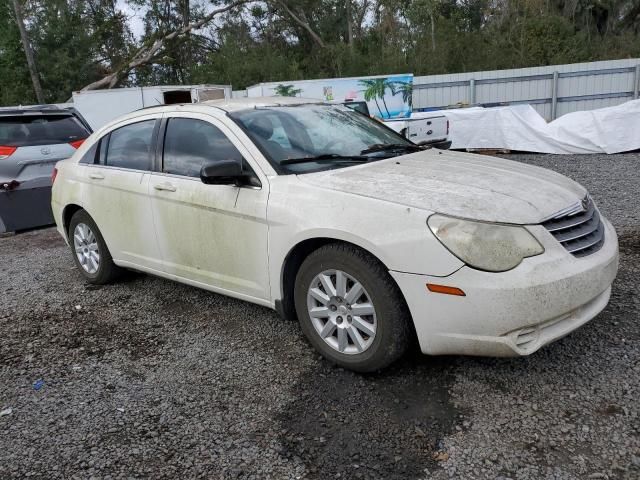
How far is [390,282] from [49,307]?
332cm

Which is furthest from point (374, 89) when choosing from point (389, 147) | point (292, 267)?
point (292, 267)

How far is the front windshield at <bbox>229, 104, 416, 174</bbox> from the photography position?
144 inches

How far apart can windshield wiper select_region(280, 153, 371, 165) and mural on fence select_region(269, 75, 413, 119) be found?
13479 millimetres

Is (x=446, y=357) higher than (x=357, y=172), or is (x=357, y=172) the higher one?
(x=357, y=172)

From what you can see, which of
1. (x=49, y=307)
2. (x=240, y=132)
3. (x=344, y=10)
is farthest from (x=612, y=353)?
(x=344, y=10)

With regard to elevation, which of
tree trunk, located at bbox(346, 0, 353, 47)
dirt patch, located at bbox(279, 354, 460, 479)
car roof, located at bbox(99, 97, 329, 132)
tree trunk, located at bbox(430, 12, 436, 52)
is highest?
tree trunk, located at bbox(346, 0, 353, 47)

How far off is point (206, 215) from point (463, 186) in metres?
1.75

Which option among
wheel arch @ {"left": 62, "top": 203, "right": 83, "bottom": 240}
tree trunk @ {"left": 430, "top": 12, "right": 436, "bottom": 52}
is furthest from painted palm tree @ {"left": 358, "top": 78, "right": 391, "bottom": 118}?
wheel arch @ {"left": 62, "top": 203, "right": 83, "bottom": 240}

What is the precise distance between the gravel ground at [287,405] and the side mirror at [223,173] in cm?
113

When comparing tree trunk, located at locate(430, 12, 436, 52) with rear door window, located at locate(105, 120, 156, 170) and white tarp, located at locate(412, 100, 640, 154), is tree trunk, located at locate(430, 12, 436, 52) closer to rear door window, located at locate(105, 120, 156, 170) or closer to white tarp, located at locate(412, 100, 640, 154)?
white tarp, located at locate(412, 100, 640, 154)

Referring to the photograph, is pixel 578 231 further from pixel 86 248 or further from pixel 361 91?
pixel 361 91

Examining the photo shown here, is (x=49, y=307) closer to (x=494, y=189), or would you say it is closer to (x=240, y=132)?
(x=240, y=132)

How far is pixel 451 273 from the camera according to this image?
9.00 feet

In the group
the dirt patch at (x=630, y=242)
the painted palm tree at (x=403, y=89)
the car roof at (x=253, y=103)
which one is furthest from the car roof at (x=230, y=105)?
the painted palm tree at (x=403, y=89)
